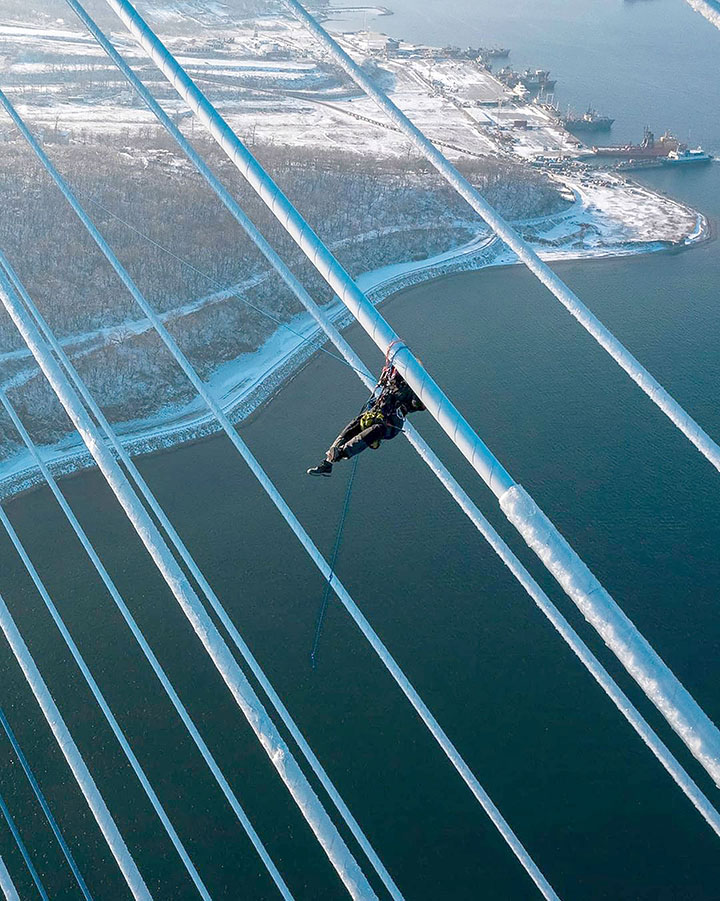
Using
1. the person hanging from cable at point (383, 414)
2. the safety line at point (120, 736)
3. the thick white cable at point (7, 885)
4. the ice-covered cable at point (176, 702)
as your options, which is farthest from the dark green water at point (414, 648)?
the person hanging from cable at point (383, 414)

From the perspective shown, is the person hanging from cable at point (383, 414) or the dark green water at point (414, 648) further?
the dark green water at point (414, 648)

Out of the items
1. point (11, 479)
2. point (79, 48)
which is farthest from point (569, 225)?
point (79, 48)

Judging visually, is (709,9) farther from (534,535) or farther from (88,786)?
(88,786)

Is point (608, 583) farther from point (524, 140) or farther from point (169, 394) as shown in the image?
point (524, 140)

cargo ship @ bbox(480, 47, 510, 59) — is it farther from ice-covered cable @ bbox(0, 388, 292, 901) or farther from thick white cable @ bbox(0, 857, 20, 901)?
thick white cable @ bbox(0, 857, 20, 901)

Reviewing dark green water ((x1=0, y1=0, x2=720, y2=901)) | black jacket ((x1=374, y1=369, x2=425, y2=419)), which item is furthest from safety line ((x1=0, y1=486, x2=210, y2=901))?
black jacket ((x1=374, y1=369, x2=425, y2=419))

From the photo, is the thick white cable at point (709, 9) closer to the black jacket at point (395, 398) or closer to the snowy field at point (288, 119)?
the black jacket at point (395, 398)
